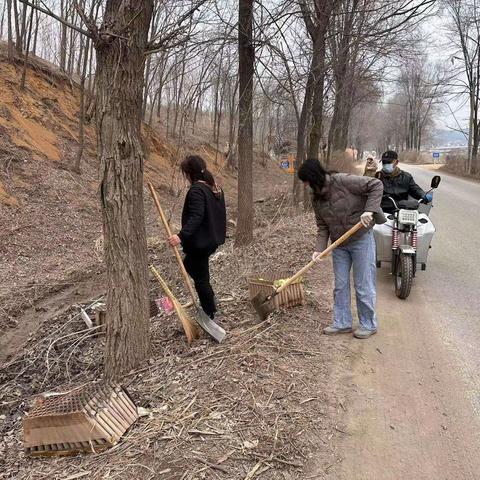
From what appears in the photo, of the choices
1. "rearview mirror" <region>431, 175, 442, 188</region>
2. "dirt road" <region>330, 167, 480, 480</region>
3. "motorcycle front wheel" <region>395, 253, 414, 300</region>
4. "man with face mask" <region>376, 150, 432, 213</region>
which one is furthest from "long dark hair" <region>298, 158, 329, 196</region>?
"man with face mask" <region>376, 150, 432, 213</region>

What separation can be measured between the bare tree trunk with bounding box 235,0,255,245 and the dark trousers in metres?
3.82

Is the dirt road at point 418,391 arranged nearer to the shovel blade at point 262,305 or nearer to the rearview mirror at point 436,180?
the shovel blade at point 262,305

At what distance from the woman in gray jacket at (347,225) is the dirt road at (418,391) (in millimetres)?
277

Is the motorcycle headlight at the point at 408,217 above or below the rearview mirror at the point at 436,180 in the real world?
below

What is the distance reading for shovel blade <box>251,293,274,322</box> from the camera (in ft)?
16.5

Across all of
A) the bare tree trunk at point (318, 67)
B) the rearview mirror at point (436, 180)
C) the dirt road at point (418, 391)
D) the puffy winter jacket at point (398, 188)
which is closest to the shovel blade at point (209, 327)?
the dirt road at point (418, 391)

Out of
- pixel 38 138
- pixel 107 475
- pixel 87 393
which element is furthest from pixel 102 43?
pixel 38 138

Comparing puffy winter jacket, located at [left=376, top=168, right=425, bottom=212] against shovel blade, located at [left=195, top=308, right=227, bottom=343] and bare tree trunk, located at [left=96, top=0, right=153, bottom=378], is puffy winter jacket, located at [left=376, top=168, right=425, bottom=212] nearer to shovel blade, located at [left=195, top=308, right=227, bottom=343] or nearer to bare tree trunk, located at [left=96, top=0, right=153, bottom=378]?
shovel blade, located at [left=195, top=308, right=227, bottom=343]

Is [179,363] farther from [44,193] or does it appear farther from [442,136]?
[442,136]

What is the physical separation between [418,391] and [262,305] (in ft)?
5.74

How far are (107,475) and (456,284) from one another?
208 inches

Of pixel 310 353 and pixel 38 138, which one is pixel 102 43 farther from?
pixel 38 138

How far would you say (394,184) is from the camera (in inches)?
260

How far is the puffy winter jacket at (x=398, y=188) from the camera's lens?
6.52 metres
